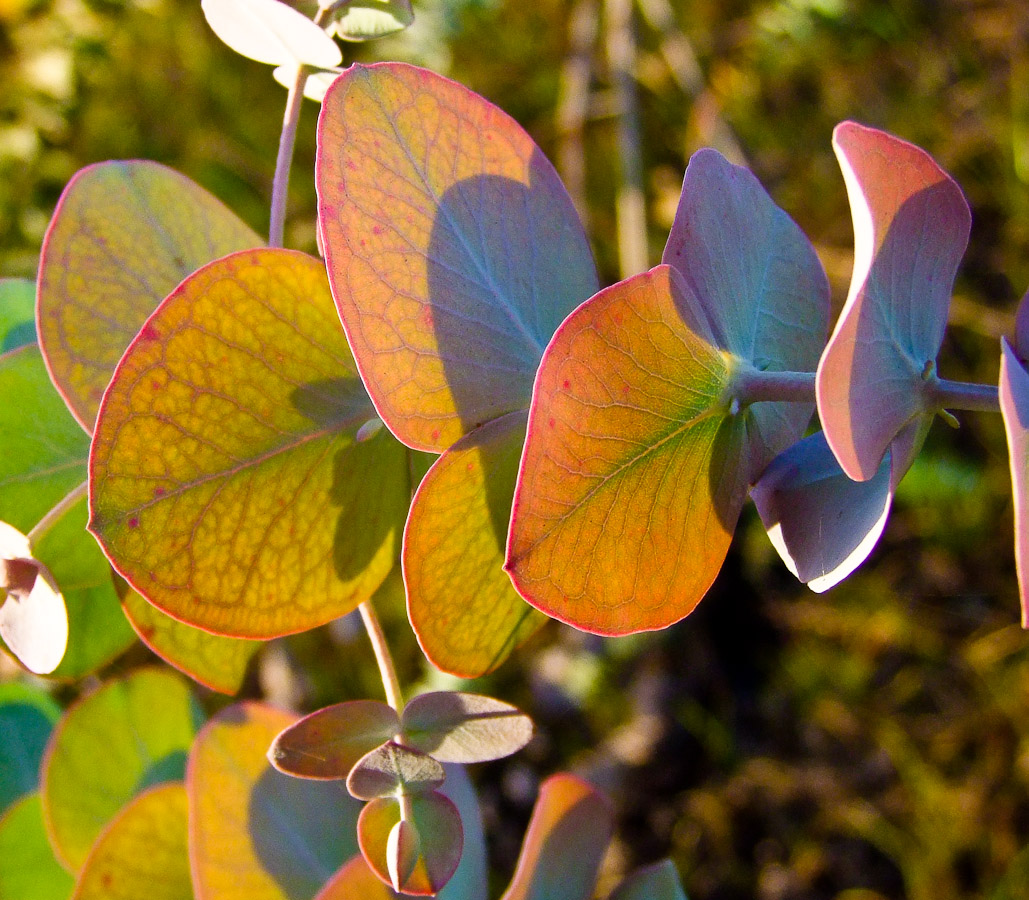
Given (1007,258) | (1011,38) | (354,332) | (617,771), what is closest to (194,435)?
(354,332)

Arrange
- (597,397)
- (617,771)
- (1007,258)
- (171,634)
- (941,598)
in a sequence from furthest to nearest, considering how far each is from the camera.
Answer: (1007,258) < (941,598) < (617,771) < (171,634) < (597,397)

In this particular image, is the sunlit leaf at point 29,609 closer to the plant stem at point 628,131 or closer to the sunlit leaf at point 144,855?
the sunlit leaf at point 144,855

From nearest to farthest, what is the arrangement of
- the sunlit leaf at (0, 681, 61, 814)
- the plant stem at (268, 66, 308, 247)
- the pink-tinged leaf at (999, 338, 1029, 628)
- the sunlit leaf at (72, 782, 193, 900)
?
1. the pink-tinged leaf at (999, 338, 1029, 628)
2. the plant stem at (268, 66, 308, 247)
3. the sunlit leaf at (72, 782, 193, 900)
4. the sunlit leaf at (0, 681, 61, 814)

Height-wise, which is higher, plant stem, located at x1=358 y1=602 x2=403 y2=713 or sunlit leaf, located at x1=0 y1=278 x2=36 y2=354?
sunlit leaf, located at x1=0 y1=278 x2=36 y2=354

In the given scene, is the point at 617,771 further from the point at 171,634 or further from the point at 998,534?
the point at 171,634

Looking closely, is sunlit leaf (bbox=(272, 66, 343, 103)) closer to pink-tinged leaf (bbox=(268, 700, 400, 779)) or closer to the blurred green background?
pink-tinged leaf (bbox=(268, 700, 400, 779))

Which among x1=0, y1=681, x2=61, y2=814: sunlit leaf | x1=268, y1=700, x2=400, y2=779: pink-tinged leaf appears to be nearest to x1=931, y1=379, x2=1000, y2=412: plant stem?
x1=268, y1=700, x2=400, y2=779: pink-tinged leaf

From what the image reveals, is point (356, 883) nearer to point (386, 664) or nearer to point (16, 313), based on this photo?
point (386, 664)
